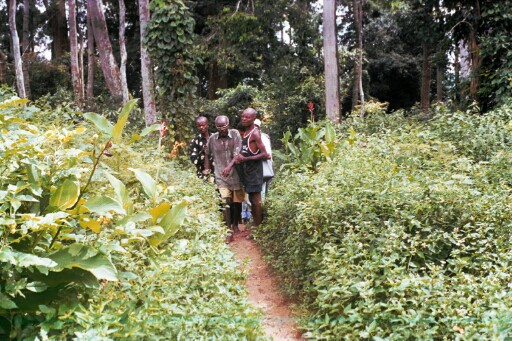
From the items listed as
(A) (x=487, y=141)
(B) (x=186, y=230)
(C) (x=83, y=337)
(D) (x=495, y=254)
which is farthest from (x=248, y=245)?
(C) (x=83, y=337)

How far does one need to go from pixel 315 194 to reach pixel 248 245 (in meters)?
2.46

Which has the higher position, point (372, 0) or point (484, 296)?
point (372, 0)

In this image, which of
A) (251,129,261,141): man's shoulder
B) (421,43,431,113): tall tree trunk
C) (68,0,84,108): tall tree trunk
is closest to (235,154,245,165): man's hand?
(251,129,261,141): man's shoulder

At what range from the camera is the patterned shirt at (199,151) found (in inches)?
329

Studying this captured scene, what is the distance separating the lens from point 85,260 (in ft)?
8.90

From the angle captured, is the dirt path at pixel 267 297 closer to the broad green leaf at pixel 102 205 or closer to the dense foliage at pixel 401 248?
the dense foliage at pixel 401 248

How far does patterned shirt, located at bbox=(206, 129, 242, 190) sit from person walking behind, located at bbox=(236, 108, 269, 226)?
0.51 feet

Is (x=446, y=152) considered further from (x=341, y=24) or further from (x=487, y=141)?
(x=341, y=24)

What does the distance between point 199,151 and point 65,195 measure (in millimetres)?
5448

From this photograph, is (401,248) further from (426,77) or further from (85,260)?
(426,77)

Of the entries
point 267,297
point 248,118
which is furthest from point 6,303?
point 248,118

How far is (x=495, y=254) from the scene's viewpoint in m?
3.88

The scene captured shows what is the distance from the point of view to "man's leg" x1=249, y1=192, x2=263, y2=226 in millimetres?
7611

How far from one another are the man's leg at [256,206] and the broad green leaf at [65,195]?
474cm
